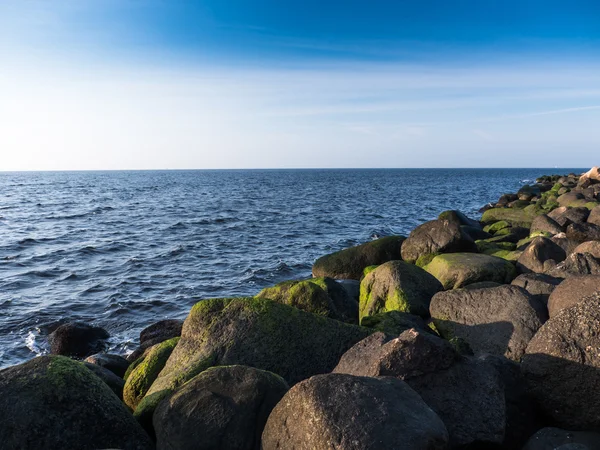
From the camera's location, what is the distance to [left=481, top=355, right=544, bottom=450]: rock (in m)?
5.41

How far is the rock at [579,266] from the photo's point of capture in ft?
32.4

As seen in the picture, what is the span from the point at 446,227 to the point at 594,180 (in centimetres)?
3823

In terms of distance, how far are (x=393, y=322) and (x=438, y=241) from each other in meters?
7.90

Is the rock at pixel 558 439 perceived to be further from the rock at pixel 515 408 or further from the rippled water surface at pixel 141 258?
the rippled water surface at pixel 141 258

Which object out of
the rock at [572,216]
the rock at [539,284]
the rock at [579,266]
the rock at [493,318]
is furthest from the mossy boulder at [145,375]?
the rock at [572,216]

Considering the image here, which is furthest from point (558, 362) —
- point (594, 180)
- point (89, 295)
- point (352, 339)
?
point (594, 180)

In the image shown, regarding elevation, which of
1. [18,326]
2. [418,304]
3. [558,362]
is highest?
[558,362]

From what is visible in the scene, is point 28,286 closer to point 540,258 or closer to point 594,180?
point 540,258

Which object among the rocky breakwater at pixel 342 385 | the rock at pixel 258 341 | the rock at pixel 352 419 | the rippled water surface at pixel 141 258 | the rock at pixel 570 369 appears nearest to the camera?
the rock at pixel 352 419

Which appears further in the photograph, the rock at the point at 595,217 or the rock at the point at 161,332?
the rock at the point at 595,217

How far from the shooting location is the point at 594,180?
4597 cm

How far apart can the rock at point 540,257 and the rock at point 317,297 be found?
4.82 m

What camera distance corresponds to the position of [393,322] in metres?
8.24

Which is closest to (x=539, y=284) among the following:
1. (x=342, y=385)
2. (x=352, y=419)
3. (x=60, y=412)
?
(x=342, y=385)
